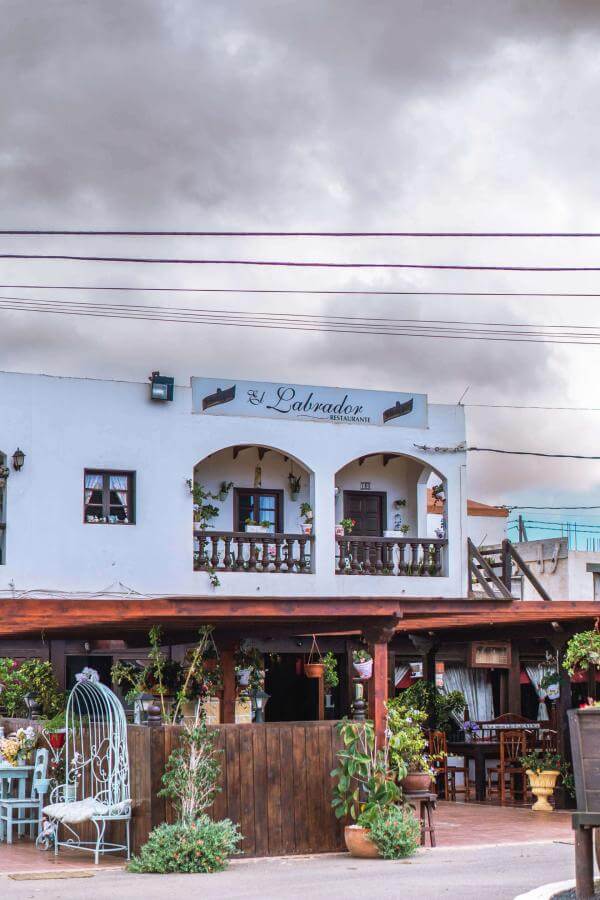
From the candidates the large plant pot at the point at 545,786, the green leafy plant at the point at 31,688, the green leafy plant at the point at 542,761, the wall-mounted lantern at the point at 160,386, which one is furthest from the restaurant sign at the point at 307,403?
the large plant pot at the point at 545,786

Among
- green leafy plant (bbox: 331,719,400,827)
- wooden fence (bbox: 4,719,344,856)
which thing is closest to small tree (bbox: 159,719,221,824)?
wooden fence (bbox: 4,719,344,856)

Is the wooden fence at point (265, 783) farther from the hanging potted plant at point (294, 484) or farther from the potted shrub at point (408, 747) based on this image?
the hanging potted plant at point (294, 484)

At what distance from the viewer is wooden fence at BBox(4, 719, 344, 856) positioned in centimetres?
1224

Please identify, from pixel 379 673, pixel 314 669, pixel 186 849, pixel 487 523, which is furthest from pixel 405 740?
pixel 487 523

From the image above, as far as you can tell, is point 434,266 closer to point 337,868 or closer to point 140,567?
point 337,868

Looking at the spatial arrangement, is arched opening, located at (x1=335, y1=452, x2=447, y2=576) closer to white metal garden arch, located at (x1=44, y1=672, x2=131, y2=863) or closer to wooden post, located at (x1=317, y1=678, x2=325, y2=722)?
wooden post, located at (x1=317, y1=678, x2=325, y2=722)

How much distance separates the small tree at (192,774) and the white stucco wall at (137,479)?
10.6 meters

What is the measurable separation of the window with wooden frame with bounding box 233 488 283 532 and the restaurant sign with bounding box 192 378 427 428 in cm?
167

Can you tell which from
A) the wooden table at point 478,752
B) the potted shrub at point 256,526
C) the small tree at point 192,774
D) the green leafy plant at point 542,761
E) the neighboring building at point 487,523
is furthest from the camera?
the neighboring building at point 487,523

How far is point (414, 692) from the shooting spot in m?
20.9

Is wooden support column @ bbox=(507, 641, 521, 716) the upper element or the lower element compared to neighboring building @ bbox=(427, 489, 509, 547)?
lower

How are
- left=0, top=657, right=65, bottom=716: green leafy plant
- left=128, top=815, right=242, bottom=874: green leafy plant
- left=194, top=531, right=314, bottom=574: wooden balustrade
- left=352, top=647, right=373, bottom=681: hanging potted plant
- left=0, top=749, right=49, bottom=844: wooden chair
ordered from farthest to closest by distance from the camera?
left=194, top=531, right=314, bottom=574: wooden balustrade, left=0, top=657, right=65, bottom=716: green leafy plant, left=352, top=647, right=373, bottom=681: hanging potted plant, left=0, top=749, right=49, bottom=844: wooden chair, left=128, top=815, right=242, bottom=874: green leafy plant

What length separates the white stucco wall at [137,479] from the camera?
2253cm

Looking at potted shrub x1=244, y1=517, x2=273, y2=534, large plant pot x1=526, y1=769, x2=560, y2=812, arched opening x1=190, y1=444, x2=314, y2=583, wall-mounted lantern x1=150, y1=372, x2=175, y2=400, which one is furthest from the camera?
potted shrub x1=244, y1=517, x2=273, y2=534
